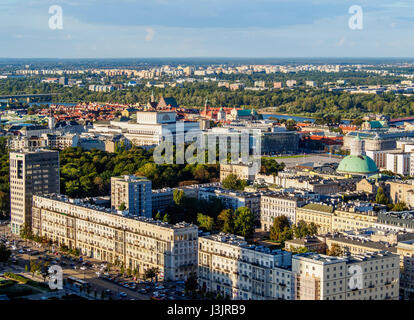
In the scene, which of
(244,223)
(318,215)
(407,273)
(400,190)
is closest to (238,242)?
(407,273)

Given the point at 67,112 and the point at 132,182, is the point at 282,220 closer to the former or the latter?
the point at 132,182

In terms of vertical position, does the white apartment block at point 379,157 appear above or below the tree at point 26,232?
above

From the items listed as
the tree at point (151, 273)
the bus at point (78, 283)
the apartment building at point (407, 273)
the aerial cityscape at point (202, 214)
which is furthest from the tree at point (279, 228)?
the bus at point (78, 283)

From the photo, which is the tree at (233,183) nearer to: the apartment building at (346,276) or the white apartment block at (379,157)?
the white apartment block at (379,157)

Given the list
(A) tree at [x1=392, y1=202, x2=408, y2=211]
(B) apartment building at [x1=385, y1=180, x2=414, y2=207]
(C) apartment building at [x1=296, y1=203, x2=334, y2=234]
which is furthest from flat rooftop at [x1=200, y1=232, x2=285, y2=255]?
(B) apartment building at [x1=385, y1=180, x2=414, y2=207]

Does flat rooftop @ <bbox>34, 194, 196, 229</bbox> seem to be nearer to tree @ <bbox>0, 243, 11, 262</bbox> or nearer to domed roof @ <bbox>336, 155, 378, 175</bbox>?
tree @ <bbox>0, 243, 11, 262</bbox>

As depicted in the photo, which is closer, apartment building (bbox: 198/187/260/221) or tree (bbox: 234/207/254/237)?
tree (bbox: 234/207/254/237)
